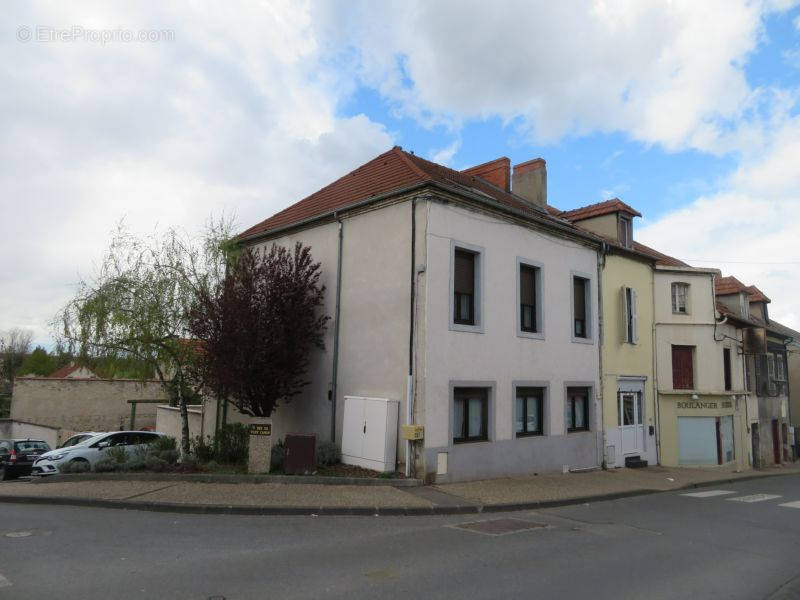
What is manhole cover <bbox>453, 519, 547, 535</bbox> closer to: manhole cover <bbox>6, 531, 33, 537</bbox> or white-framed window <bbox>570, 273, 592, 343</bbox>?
manhole cover <bbox>6, 531, 33, 537</bbox>

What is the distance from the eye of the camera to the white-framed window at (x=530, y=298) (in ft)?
49.3

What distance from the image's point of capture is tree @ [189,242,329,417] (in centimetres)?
1328

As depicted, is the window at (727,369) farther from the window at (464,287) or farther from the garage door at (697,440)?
the window at (464,287)

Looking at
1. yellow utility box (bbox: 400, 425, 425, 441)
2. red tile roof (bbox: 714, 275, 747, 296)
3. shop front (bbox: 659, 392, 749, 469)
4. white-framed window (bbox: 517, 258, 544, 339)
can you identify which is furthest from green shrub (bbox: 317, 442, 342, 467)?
red tile roof (bbox: 714, 275, 747, 296)

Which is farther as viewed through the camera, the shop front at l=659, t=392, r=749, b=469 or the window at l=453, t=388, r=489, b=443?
the shop front at l=659, t=392, r=749, b=469

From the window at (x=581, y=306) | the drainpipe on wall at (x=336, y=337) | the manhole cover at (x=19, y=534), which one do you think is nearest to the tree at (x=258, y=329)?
the drainpipe on wall at (x=336, y=337)

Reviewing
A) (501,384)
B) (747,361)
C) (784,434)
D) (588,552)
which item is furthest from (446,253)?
(784,434)

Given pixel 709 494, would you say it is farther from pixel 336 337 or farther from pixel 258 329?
pixel 258 329

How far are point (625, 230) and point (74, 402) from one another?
28.9 meters

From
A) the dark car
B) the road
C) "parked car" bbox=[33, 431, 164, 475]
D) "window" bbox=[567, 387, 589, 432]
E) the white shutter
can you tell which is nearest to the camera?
the road

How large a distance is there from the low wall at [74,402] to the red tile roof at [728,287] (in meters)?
27.1

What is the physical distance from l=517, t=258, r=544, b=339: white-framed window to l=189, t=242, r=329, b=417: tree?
16.7 ft

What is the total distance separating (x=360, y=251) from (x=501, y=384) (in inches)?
182

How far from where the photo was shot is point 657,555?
753 centimetres
